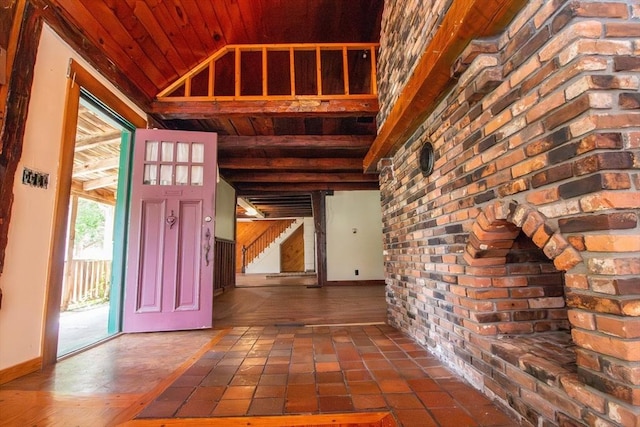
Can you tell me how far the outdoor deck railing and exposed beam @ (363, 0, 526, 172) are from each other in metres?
4.78

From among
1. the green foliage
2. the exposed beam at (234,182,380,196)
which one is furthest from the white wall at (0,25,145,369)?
the green foliage

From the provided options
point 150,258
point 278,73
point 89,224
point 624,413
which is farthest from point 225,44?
point 89,224

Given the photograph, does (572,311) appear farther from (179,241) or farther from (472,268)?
(179,241)

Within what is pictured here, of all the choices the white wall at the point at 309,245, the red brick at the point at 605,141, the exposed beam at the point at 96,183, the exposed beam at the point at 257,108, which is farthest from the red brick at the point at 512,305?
the white wall at the point at 309,245

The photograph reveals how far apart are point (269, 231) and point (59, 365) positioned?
11696 mm

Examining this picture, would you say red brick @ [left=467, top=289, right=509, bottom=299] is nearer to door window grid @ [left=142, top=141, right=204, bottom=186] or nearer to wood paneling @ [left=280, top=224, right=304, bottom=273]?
door window grid @ [left=142, top=141, right=204, bottom=186]

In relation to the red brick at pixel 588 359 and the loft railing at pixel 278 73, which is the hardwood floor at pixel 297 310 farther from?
the loft railing at pixel 278 73

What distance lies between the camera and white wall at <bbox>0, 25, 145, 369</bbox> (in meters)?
1.79

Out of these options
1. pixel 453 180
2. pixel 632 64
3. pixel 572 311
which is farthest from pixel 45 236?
pixel 632 64

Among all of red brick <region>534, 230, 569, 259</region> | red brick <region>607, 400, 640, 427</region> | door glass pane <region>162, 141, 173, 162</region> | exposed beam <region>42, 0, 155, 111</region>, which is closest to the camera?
red brick <region>607, 400, 640, 427</region>

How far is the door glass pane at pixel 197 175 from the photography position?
3.22 m

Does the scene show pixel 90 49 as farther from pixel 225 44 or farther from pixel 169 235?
pixel 169 235

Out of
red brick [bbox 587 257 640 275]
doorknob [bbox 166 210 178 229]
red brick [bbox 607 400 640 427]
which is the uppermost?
doorknob [bbox 166 210 178 229]

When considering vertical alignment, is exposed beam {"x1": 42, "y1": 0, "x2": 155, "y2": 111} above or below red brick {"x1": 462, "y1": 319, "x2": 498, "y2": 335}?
above
